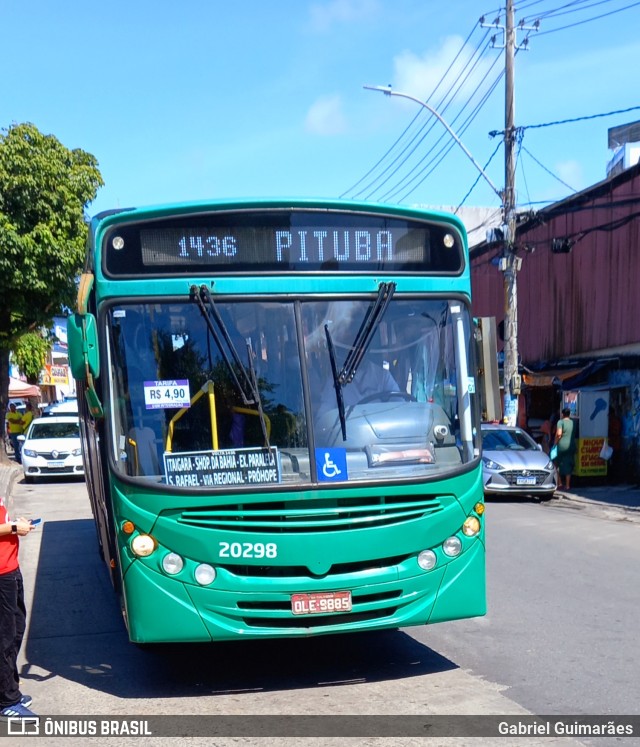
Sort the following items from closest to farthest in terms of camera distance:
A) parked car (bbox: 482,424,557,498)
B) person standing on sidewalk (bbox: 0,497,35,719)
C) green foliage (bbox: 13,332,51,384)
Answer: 1. person standing on sidewalk (bbox: 0,497,35,719)
2. parked car (bbox: 482,424,557,498)
3. green foliage (bbox: 13,332,51,384)

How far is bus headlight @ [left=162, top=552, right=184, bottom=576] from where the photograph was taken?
18.5 feet

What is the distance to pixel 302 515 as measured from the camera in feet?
18.6

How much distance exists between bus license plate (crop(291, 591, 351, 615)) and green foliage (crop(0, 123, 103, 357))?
19648 millimetres

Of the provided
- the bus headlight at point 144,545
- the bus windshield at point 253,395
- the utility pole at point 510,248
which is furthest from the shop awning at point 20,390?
the bus headlight at point 144,545

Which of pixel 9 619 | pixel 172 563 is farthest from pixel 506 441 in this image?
pixel 9 619

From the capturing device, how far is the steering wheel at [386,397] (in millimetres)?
6080

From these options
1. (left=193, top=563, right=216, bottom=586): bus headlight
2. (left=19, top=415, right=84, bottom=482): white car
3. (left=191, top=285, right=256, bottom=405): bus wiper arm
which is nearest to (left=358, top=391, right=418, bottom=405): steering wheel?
(left=191, top=285, right=256, bottom=405): bus wiper arm

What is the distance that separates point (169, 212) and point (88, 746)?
10.8 ft

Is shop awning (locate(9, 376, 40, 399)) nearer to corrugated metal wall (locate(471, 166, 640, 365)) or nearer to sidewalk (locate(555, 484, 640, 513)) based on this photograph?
corrugated metal wall (locate(471, 166, 640, 365))

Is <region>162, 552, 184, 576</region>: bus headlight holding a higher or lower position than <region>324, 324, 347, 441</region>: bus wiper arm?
lower

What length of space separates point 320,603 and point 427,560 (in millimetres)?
772

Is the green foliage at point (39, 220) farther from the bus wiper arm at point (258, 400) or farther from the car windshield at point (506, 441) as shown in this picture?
the bus wiper arm at point (258, 400)

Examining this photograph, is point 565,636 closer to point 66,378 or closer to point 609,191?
point 609,191

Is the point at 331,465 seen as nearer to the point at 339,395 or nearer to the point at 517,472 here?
the point at 339,395
